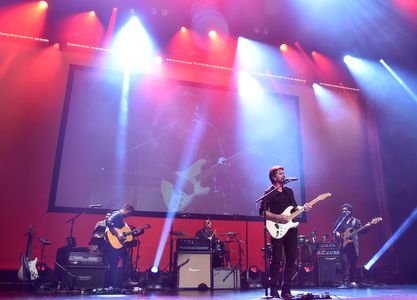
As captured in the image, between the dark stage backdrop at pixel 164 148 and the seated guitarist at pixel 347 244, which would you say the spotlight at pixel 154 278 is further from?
the seated guitarist at pixel 347 244

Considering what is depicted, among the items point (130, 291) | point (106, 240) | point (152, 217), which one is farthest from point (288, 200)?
point (152, 217)

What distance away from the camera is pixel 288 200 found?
435 cm

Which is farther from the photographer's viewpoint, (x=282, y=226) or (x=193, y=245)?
(x=193, y=245)

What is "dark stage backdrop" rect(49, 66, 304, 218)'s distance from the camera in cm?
745

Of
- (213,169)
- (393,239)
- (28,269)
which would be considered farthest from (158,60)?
(393,239)

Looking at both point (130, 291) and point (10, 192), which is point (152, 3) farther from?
point (130, 291)

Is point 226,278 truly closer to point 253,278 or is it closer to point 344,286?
point 253,278

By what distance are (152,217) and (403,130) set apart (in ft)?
19.5

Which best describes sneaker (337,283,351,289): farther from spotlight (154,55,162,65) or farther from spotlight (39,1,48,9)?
spotlight (39,1,48,9)

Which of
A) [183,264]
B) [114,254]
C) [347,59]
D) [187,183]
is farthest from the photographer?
[347,59]

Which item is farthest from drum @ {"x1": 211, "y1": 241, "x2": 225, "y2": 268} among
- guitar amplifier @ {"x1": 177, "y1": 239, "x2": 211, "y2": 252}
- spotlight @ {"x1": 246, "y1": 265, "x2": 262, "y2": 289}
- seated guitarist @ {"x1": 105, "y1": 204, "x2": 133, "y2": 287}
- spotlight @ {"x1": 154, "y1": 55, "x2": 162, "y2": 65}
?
spotlight @ {"x1": 154, "y1": 55, "x2": 162, "y2": 65}

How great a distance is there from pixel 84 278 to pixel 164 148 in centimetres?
316

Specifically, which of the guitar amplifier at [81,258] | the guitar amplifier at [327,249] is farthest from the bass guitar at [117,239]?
the guitar amplifier at [327,249]

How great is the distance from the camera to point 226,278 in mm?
6559
